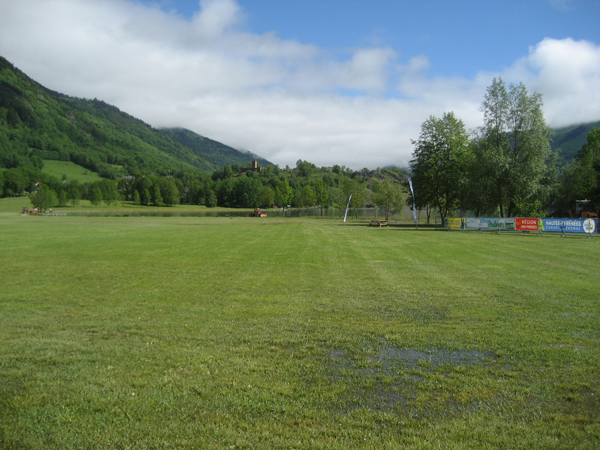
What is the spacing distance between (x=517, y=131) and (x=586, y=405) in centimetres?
5018

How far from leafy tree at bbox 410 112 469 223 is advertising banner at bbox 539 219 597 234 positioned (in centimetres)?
1984

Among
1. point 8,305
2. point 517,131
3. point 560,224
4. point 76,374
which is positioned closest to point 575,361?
point 76,374

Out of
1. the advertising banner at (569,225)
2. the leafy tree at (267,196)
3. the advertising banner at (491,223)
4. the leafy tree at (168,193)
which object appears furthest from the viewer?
the leafy tree at (267,196)

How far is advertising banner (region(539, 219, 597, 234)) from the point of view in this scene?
32594 mm

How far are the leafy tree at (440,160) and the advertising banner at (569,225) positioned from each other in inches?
781

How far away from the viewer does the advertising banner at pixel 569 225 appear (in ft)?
107

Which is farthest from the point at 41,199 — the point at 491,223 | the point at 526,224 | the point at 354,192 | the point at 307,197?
the point at 526,224

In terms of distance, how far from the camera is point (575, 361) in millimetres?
6570

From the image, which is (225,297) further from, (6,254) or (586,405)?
(6,254)

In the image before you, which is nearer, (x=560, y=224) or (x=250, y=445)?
(x=250, y=445)

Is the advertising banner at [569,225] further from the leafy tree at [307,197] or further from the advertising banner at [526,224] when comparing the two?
the leafy tree at [307,197]

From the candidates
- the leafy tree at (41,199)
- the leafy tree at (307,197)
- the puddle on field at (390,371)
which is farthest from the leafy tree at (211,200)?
the puddle on field at (390,371)

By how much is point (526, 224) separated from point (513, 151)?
1535cm

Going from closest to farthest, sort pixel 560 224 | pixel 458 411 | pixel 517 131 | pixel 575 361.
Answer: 1. pixel 458 411
2. pixel 575 361
3. pixel 560 224
4. pixel 517 131
